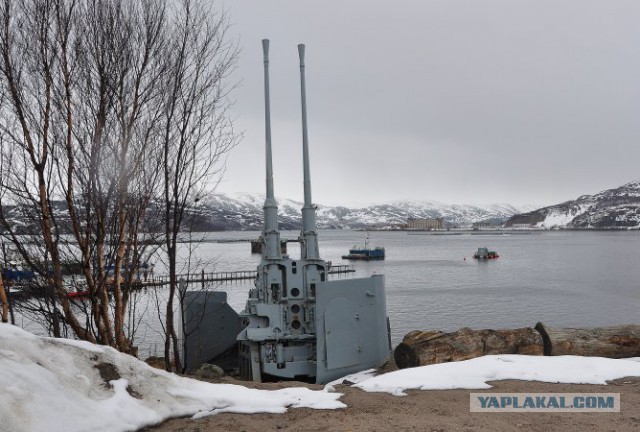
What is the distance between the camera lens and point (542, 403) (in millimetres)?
6324

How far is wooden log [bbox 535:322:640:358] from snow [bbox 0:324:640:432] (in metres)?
2.40

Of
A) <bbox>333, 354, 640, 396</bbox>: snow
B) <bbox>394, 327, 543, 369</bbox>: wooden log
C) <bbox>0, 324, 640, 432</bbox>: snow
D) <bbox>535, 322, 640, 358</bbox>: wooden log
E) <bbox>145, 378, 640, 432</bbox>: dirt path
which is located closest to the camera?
<bbox>0, 324, 640, 432</bbox>: snow

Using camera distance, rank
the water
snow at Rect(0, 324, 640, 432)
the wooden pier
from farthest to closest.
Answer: the wooden pier → the water → snow at Rect(0, 324, 640, 432)

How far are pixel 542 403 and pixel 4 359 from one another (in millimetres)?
5882

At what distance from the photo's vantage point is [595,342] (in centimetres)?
984

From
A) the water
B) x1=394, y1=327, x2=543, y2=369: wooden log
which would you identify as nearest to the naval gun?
x1=394, y1=327, x2=543, y2=369: wooden log

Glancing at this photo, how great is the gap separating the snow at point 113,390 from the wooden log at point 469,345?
8.07ft

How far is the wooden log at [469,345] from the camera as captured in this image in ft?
32.9

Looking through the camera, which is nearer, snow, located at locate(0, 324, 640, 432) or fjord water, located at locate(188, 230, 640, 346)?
snow, located at locate(0, 324, 640, 432)

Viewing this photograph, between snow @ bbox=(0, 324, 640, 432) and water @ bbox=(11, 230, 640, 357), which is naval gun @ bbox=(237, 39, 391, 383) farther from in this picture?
snow @ bbox=(0, 324, 640, 432)

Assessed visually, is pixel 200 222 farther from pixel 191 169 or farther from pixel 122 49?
pixel 122 49

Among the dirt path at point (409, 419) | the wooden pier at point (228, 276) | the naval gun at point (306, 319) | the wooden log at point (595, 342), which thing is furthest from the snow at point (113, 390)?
the wooden pier at point (228, 276)

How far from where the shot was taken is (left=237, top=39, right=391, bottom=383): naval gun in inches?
451

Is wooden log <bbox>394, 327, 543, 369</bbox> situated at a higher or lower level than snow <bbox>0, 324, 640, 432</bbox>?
lower
